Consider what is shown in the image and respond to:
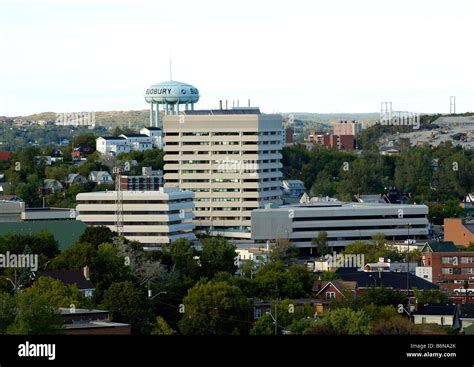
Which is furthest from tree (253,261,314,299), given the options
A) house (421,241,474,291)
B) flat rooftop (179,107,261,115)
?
flat rooftop (179,107,261,115)

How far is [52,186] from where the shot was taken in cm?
11431

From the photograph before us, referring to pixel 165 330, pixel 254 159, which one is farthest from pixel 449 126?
pixel 165 330

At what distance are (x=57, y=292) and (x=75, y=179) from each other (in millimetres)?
81050

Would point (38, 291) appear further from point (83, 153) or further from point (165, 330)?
point (83, 153)

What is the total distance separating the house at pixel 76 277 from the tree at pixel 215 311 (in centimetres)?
342

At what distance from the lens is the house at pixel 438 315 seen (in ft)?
129

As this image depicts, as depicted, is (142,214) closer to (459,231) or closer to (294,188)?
(459,231)

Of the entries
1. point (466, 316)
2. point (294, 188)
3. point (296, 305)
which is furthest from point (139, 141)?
point (466, 316)

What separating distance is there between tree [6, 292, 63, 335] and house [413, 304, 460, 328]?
12.9 metres

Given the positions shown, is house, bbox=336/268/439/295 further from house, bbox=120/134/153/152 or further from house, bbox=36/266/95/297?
house, bbox=120/134/153/152

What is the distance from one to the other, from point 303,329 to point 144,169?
86200mm

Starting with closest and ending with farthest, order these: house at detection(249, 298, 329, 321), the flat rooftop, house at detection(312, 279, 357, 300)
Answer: house at detection(249, 298, 329, 321)
house at detection(312, 279, 357, 300)
the flat rooftop

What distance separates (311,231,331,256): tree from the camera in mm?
82875

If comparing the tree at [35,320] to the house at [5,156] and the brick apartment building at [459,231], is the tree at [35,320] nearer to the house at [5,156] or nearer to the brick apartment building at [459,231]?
the brick apartment building at [459,231]
